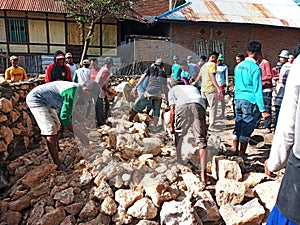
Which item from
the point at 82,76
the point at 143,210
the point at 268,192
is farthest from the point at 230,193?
the point at 82,76

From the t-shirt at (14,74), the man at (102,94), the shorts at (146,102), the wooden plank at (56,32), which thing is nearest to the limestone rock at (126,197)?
the shorts at (146,102)

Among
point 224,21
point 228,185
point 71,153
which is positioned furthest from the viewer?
point 224,21

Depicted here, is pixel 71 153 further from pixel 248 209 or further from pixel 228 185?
pixel 248 209

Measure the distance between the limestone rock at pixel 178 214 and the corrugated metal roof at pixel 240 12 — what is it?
9297 millimetres

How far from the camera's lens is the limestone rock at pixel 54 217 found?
2.74 meters

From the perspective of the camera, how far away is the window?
11711 millimetres

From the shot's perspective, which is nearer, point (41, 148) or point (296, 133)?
point (296, 133)

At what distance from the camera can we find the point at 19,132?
4355mm

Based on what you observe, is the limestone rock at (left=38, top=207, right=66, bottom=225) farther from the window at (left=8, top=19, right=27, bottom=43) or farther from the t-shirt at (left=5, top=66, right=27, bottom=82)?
the window at (left=8, top=19, right=27, bottom=43)

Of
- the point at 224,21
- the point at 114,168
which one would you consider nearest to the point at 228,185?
the point at 114,168

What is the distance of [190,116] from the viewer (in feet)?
11.6

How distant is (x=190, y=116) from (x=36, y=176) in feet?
6.45

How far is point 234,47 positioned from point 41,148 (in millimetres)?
10299

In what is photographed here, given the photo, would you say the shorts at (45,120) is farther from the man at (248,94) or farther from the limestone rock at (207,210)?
the man at (248,94)
